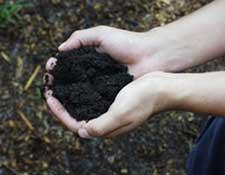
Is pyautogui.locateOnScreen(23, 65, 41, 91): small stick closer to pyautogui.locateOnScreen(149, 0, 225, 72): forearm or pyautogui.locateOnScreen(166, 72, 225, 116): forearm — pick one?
pyautogui.locateOnScreen(149, 0, 225, 72): forearm

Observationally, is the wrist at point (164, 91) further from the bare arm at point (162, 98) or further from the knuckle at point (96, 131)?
the knuckle at point (96, 131)

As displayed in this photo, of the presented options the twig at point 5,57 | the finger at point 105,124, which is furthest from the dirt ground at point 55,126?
the finger at point 105,124

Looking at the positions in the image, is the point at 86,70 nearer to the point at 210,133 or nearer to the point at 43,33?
the point at 210,133

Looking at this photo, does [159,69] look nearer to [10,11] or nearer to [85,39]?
[85,39]

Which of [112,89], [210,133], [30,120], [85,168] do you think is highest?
[112,89]

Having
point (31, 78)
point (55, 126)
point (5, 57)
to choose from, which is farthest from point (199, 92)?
point (5, 57)

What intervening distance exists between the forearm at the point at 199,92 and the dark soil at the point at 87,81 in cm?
28

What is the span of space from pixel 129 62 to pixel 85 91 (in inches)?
7.5

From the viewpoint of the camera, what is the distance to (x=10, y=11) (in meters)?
2.24

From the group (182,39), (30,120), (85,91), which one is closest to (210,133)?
(182,39)

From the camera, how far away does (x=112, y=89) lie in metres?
1.54

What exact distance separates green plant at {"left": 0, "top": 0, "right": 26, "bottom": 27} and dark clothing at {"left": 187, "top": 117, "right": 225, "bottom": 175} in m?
1.14

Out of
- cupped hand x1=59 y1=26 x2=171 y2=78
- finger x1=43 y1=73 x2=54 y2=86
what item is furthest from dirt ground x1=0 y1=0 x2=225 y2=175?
cupped hand x1=59 y1=26 x2=171 y2=78

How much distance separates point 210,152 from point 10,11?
4.08 ft
